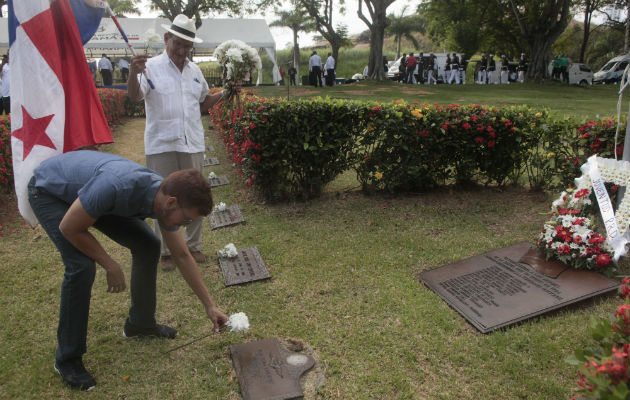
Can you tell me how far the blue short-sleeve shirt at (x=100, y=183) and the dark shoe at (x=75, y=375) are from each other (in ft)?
3.28

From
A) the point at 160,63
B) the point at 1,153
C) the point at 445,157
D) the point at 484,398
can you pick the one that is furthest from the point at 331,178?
the point at 1,153

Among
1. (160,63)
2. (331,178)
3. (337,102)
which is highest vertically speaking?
(160,63)

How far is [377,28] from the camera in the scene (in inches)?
891

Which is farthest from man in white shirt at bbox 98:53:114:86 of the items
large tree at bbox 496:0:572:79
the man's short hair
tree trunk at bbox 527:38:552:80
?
tree trunk at bbox 527:38:552:80

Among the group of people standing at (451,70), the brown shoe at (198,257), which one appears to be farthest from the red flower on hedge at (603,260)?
the group of people standing at (451,70)

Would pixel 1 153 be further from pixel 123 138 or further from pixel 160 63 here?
pixel 123 138

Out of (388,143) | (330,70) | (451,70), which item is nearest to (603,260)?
(388,143)

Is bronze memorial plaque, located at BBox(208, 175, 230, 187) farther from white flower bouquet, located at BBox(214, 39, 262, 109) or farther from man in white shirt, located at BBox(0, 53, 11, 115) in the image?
man in white shirt, located at BBox(0, 53, 11, 115)

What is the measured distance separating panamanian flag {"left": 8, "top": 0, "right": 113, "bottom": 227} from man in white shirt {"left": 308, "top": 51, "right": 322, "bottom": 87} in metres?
16.8

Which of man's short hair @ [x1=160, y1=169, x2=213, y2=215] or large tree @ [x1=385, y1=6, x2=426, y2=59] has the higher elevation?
large tree @ [x1=385, y1=6, x2=426, y2=59]

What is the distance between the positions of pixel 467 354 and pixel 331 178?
312 centimetres

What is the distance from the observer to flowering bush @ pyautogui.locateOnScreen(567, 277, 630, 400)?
115 cm

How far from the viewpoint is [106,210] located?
2.04 meters

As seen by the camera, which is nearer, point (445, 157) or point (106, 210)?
point (106, 210)
